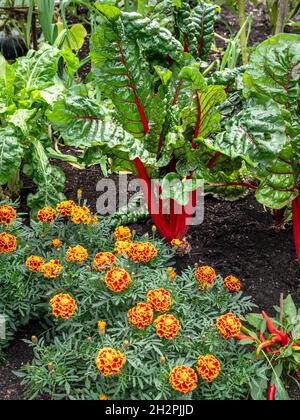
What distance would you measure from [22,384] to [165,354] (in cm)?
47

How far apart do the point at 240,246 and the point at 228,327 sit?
0.85 metres

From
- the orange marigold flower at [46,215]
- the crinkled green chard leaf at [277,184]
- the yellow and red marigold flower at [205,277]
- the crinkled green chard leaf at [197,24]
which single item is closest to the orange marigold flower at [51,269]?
the orange marigold flower at [46,215]

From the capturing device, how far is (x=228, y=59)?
3102mm

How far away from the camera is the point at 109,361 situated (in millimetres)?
1781

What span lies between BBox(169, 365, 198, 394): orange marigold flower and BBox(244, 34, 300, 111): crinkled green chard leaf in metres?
1.04

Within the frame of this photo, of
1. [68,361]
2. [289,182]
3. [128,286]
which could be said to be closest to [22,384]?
[68,361]

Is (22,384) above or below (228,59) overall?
below

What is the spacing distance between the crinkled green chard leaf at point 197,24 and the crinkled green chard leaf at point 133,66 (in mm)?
199

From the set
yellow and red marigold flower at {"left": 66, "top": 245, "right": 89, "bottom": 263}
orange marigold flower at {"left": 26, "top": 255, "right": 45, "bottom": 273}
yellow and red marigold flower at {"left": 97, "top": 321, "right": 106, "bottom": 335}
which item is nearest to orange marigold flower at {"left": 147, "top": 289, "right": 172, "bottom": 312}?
yellow and red marigold flower at {"left": 97, "top": 321, "right": 106, "bottom": 335}

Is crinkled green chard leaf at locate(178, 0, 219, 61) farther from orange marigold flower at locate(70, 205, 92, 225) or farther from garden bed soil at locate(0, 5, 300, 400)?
orange marigold flower at locate(70, 205, 92, 225)

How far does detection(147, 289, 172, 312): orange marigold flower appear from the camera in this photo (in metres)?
1.95

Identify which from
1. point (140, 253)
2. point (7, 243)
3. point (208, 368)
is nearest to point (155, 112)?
point (140, 253)
